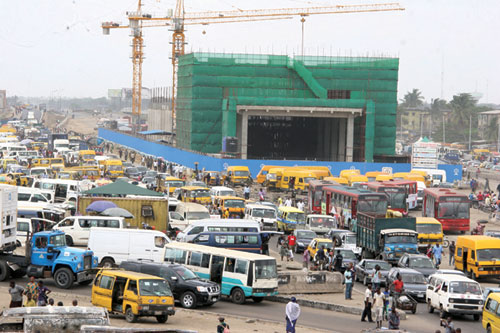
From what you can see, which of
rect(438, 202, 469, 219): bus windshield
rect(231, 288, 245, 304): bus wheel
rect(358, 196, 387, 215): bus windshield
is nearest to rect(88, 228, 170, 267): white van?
rect(231, 288, 245, 304): bus wheel

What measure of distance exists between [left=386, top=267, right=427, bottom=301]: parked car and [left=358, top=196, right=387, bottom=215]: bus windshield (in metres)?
16.2

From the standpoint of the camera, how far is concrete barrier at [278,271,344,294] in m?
29.0

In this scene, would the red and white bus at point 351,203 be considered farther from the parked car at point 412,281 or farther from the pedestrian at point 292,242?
the parked car at point 412,281

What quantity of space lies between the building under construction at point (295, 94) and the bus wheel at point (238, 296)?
62084 mm

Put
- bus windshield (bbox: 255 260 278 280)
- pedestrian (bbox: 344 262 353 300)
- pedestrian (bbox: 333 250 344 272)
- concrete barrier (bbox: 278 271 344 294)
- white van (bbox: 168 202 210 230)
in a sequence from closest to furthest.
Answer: bus windshield (bbox: 255 260 278 280)
pedestrian (bbox: 344 262 353 300)
concrete barrier (bbox: 278 271 344 294)
pedestrian (bbox: 333 250 344 272)
white van (bbox: 168 202 210 230)

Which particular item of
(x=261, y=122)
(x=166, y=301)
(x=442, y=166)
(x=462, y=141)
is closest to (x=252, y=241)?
(x=166, y=301)

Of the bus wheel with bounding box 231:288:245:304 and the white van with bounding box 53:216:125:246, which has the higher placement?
the white van with bounding box 53:216:125:246

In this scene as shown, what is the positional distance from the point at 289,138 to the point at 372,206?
5803 centimetres

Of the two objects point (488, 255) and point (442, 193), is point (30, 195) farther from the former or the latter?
point (488, 255)

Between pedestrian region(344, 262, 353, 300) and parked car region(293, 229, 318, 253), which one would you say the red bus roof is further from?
pedestrian region(344, 262, 353, 300)

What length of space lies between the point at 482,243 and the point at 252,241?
28.8 feet

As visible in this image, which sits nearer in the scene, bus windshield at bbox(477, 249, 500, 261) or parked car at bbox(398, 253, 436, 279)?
parked car at bbox(398, 253, 436, 279)

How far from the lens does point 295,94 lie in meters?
94.6

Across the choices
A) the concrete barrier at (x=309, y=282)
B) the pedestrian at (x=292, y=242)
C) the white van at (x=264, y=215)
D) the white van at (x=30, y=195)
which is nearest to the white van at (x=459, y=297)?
the concrete barrier at (x=309, y=282)
